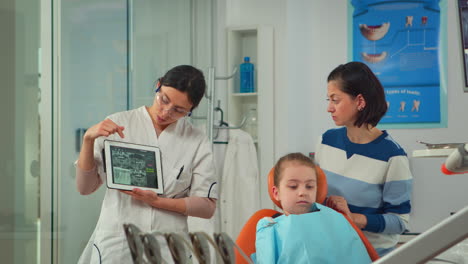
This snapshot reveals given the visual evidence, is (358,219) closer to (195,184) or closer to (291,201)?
(291,201)

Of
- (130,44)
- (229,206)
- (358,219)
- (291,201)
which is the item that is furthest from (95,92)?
(229,206)

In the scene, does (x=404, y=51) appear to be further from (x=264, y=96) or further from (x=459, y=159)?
(x=459, y=159)

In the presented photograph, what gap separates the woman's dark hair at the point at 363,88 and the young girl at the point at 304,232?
0.24m

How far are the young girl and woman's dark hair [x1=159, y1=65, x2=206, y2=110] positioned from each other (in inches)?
15.5

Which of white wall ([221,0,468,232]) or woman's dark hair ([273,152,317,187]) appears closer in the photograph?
woman's dark hair ([273,152,317,187])

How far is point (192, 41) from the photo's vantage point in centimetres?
362

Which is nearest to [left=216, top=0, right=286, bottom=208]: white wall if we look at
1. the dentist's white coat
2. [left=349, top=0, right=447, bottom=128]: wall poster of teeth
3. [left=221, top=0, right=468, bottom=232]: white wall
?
[left=221, top=0, right=468, bottom=232]: white wall

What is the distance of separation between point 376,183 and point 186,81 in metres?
0.69

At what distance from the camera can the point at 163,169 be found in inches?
71.4

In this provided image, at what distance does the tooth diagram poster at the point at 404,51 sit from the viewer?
377 cm

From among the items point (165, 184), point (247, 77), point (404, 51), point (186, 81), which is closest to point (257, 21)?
point (247, 77)

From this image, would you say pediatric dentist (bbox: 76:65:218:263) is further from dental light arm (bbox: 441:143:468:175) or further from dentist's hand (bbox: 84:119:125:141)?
dental light arm (bbox: 441:143:468:175)

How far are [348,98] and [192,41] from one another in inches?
80.6

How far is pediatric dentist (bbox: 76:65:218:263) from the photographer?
1.71 m
